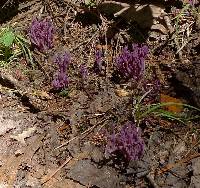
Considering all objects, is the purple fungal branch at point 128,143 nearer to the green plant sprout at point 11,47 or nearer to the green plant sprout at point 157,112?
the green plant sprout at point 157,112

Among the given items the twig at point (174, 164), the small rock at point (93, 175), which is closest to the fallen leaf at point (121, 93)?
the small rock at point (93, 175)

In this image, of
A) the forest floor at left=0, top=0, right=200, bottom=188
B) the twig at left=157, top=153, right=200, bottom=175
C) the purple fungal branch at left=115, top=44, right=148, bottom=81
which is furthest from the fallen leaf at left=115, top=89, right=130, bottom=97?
the twig at left=157, top=153, right=200, bottom=175

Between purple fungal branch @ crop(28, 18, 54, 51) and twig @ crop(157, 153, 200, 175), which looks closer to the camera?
twig @ crop(157, 153, 200, 175)

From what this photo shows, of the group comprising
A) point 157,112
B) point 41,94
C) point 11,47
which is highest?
point 11,47

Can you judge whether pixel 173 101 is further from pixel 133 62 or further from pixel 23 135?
pixel 23 135

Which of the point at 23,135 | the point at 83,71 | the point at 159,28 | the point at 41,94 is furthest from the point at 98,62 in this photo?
the point at 23,135

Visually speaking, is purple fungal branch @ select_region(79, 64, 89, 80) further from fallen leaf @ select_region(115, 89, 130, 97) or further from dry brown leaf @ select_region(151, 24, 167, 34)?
dry brown leaf @ select_region(151, 24, 167, 34)
